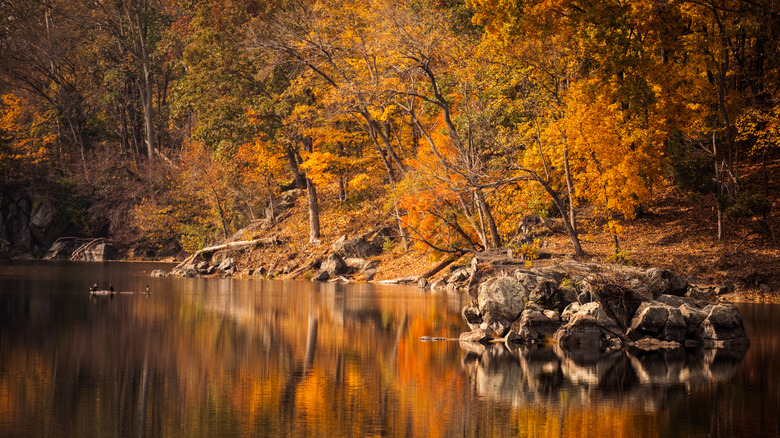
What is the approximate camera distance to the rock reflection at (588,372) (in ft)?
40.5

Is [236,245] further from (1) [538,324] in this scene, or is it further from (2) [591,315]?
(2) [591,315]

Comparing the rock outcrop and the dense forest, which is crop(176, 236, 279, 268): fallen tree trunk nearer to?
the dense forest

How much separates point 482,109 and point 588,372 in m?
19.4

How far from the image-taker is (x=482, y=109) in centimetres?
3241

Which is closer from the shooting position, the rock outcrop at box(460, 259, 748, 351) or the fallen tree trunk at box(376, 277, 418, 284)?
the rock outcrop at box(460, 259, 748, 351)

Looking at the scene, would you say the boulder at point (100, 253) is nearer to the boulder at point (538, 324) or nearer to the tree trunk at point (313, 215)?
the tree trunk at point (313, 215)

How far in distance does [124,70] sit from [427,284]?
4028 centimetres

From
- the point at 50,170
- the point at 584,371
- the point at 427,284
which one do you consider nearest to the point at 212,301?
the point at 427,284

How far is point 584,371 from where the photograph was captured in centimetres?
1457

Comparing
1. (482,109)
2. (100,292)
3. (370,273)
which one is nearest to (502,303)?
(482,109)

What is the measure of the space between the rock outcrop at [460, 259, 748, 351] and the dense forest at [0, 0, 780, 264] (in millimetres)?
9022

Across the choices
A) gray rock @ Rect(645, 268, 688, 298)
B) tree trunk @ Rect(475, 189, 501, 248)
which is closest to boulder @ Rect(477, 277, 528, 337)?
gray rock @ Rect(645, 268, 688, 298)

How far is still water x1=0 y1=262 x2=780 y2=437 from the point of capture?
1000cm

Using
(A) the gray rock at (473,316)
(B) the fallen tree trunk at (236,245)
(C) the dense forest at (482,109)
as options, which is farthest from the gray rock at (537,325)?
(B) the fallen tree trunk at (236,245)
